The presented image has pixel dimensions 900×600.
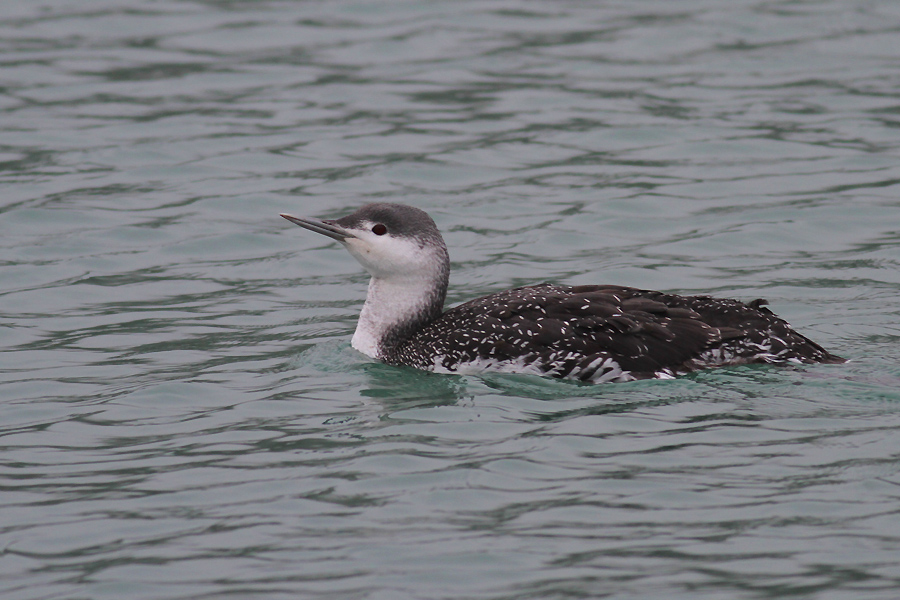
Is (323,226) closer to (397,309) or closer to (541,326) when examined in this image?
(397,309)

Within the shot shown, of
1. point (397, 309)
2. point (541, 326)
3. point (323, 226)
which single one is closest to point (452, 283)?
point (397, 309)

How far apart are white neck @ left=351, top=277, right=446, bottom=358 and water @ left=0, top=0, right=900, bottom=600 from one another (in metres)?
0.19

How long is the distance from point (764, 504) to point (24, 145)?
28.3ft

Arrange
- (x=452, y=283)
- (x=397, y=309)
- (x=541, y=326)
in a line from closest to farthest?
(x=541, y=326) < (x=397, y=309) < (x=452, y=283)

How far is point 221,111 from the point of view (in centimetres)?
1330

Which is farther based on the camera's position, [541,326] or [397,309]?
[397,309]

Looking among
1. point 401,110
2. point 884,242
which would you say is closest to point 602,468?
point 884,242

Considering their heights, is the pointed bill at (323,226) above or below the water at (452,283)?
above

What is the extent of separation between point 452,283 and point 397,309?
1.70 meters

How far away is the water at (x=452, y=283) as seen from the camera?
222 inches

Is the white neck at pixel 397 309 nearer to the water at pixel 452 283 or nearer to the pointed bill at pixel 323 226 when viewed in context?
the water at pixel 452 283

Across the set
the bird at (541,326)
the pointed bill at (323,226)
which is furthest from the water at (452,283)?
the pointed bill at (323,226)

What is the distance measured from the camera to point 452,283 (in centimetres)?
988

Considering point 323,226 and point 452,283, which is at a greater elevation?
point 323,226
